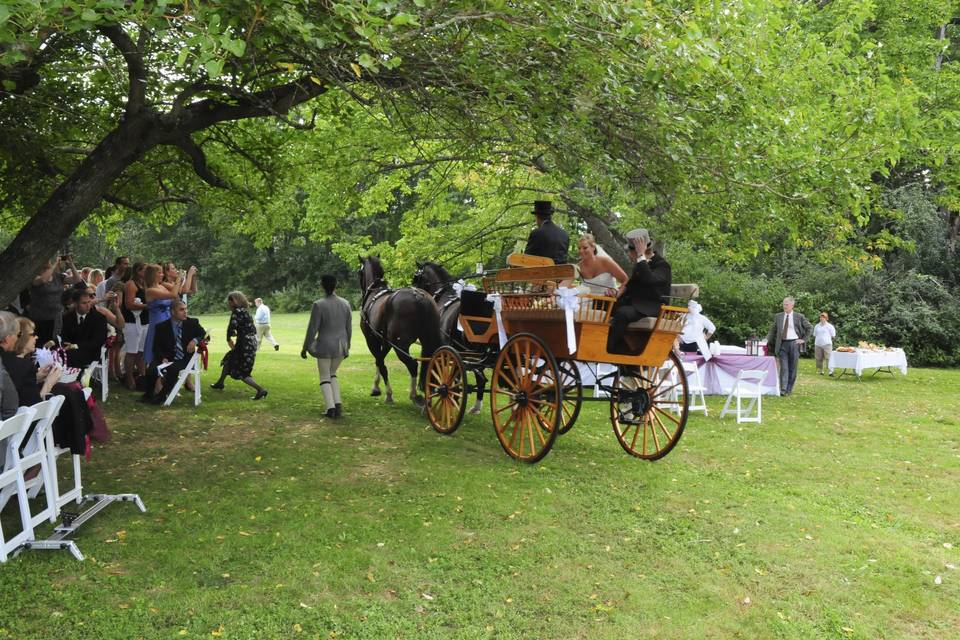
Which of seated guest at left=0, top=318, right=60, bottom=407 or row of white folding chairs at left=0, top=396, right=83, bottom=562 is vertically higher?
seated guest at left=0, top=318, right=60, bottom=407

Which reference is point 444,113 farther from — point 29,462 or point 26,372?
point 29,462

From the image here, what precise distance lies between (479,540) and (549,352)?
239cm

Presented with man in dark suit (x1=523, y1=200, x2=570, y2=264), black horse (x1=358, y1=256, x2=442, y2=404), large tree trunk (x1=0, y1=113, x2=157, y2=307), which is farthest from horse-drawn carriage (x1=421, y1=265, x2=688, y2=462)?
large tree trunk (x1=0, y1=113, x2=157, y2=307)

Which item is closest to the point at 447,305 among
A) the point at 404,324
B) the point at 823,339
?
the point at 404,324

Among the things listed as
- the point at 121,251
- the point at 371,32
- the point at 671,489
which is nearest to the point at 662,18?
the point at 371,32

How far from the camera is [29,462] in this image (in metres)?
5.72

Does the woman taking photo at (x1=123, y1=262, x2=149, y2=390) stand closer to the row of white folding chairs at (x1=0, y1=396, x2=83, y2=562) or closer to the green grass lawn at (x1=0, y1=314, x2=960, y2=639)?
the green grass lawn at (x1=0, y1=314, x2=960, y2=639)

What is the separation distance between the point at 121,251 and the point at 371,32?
66.0m

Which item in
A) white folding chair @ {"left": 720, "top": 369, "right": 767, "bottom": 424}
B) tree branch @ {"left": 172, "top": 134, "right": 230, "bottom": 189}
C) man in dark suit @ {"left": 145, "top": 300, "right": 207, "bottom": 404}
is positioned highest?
tree branch @ {"left": 172, "top": 134, "right": 230, "bottom": 189}

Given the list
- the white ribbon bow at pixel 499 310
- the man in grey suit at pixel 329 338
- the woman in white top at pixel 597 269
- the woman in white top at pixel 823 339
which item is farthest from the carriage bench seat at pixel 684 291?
the woman in white top at pixel 823 339

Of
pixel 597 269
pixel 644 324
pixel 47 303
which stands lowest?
pixel 644 324

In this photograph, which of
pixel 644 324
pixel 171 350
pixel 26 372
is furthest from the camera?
pixel 171 350

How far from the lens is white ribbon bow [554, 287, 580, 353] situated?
776cm

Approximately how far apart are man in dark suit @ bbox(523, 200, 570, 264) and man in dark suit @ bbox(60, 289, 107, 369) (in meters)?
5.66
